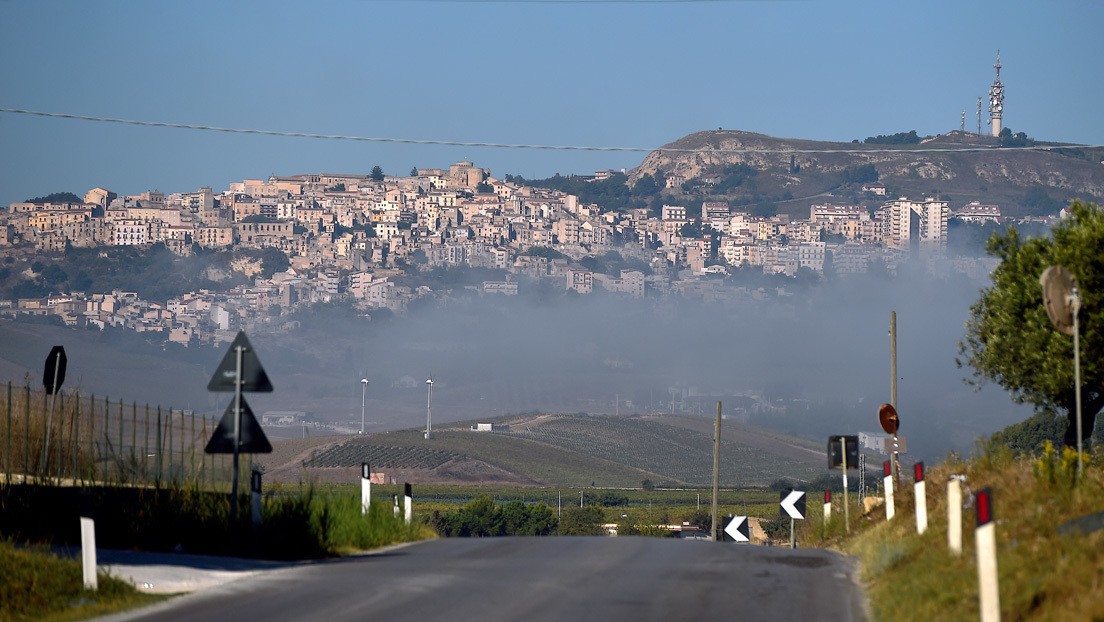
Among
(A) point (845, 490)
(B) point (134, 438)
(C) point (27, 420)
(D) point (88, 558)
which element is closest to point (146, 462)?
(B) point (134, 438)

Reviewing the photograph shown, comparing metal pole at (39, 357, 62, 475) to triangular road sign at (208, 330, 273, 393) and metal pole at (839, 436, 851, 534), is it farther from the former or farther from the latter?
metal pole at (839, 436, 851, 534)

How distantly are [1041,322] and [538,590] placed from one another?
1994 centimetres

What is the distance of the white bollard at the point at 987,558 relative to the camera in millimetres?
8242

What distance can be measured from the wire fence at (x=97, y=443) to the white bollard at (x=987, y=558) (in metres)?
12.6

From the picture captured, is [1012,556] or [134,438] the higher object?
[1012,556]

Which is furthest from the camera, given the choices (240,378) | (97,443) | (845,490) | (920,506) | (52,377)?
(845,490)

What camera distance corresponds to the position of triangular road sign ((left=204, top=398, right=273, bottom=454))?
1515cm

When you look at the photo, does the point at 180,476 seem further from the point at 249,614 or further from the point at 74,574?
the point at 249,614

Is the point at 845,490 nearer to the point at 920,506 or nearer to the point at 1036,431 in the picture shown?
the point at 920,506

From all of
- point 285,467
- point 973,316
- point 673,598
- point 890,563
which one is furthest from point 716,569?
point 285,467

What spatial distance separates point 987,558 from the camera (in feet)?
27.3

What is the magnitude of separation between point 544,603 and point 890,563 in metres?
4.33

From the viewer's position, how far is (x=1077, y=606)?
8555mm

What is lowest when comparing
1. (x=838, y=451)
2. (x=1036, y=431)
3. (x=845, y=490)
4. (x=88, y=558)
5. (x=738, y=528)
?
(x=1036, y=431)
